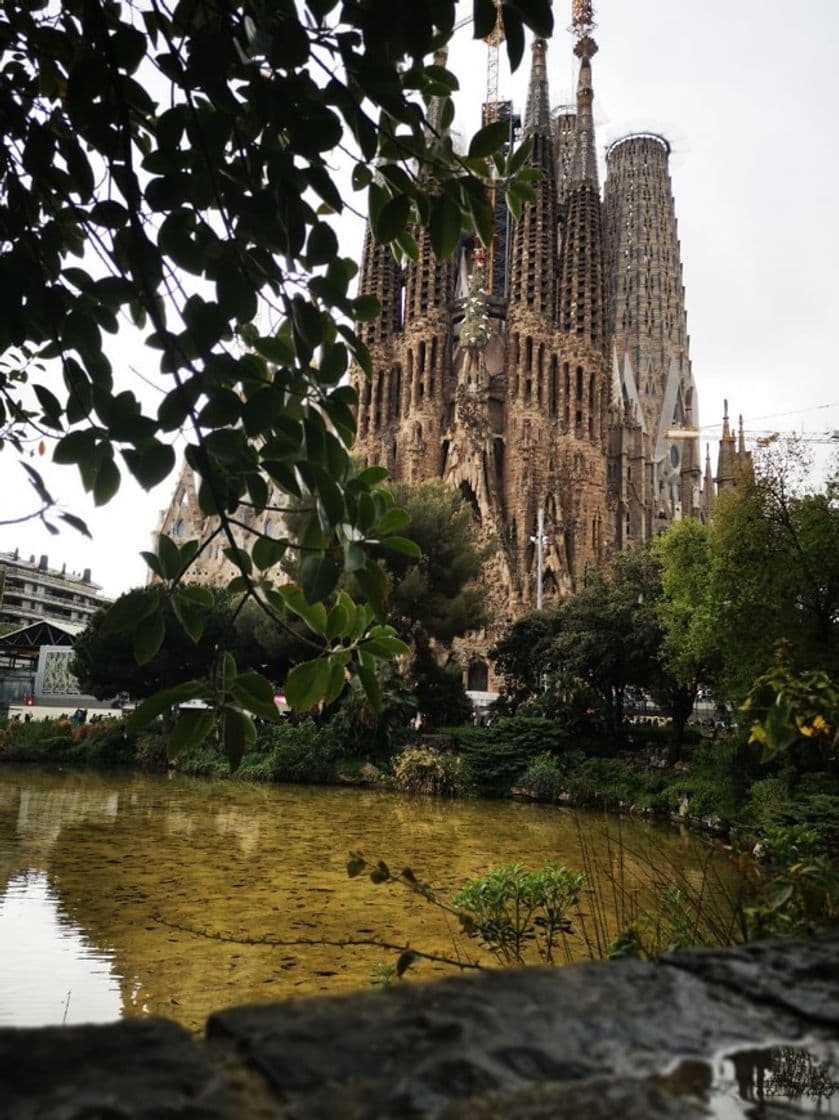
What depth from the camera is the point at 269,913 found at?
275 inches

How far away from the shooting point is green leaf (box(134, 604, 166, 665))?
162 centimetres

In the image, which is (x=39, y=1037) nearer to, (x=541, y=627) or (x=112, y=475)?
(x=112, y=475)

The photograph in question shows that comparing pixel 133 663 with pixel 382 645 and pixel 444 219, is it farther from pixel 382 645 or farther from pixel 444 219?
pixel 444 219

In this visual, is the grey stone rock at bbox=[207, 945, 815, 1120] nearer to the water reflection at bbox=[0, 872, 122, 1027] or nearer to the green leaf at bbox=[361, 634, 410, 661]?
the green leaf at bbox=[361, 634, 410, 661]

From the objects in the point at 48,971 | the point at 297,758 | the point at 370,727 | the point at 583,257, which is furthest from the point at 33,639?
the point at 583,257

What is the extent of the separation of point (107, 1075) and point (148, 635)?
920mm

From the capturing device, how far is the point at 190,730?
1703 mm

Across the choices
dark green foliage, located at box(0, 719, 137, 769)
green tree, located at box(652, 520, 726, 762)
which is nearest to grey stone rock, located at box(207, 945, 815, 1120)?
green tree, located at box(652, 520, 726, 762)

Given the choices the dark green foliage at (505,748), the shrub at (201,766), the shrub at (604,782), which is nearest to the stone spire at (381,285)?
the shrub at (201,766)

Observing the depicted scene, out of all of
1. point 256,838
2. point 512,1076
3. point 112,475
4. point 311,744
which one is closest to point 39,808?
point 256,838

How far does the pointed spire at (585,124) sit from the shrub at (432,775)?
36100 mm

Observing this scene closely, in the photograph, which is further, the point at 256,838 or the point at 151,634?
the point at 256,838

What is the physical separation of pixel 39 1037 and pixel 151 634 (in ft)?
2.79

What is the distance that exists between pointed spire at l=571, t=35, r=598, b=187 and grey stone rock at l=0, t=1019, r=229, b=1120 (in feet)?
156
